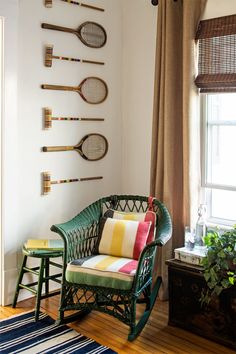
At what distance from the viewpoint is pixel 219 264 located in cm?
287

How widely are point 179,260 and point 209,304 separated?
375 millimetres

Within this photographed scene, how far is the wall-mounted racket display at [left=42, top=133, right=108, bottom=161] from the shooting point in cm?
395

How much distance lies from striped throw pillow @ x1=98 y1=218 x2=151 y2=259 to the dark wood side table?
0.87ft

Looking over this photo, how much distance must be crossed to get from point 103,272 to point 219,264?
743mm

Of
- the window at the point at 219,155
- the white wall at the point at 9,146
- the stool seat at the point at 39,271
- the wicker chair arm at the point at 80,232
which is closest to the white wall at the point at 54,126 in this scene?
the white wall at the point at 9,146

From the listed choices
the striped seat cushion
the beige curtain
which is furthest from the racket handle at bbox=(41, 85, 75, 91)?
the striped seat cushion

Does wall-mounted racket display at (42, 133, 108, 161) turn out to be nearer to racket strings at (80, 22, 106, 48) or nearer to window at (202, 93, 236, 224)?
racket strings at (80, 22, 106, 48)

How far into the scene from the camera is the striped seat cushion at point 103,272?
2.94 m

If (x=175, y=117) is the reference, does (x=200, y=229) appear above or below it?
below

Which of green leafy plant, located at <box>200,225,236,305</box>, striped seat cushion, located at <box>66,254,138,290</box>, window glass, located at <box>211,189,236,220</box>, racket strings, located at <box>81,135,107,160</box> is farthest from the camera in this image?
racket strings, located at <box>81,135,107,160</box>

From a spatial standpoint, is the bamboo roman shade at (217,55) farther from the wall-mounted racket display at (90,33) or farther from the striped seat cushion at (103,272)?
the striped seat cushion at (103,272)

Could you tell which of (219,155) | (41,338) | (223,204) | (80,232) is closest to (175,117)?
(219,155)

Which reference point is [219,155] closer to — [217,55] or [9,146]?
[217,55]

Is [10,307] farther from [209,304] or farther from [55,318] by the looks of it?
[209,304]
